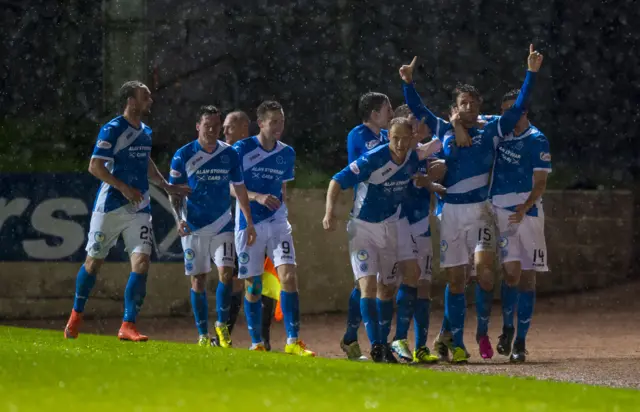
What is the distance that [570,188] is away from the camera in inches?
643

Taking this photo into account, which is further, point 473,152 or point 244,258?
point 244,258

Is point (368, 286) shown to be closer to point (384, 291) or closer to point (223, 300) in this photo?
point (384, 291)

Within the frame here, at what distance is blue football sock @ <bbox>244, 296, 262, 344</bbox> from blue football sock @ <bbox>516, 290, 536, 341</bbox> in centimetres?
199

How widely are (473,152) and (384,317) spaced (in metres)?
1.40

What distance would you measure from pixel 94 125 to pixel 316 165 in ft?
10.3

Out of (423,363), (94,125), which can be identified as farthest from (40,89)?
(423,363)

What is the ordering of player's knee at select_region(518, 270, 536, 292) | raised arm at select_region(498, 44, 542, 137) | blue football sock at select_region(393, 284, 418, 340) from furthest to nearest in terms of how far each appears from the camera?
player's knee at select_region(518, 270, 536, 292)
blue football sock at select_region(393, 284, 418, 340)
raised arm at select_region(498, 44, 542, 137)

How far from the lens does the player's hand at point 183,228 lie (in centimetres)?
944

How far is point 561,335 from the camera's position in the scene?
12.1 meters

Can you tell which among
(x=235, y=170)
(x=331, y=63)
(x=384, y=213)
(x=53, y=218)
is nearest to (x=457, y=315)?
(x=384, y=213)

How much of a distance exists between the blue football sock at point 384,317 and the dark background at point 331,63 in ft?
26.9

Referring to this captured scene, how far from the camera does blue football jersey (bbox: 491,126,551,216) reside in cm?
911

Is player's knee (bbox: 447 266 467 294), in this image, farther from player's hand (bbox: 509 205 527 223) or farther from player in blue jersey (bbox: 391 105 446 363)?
player's hand (bbox: 509 205 527 223)

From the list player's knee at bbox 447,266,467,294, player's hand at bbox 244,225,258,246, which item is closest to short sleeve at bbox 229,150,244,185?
player's hand at bbox 244,225,258,246
